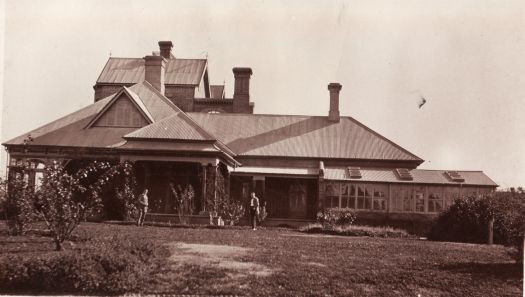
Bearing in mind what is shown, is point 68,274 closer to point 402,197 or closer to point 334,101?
point 402,197

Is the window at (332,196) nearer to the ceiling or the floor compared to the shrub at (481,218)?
nearer to the ceiling

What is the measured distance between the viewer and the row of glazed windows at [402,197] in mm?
31656

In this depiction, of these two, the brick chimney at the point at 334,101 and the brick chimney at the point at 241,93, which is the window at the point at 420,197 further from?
the brick chimney at the point at 241,93

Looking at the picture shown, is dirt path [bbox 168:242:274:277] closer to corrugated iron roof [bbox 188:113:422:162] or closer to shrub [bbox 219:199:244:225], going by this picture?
shrub [bbox 219:199:244:225]

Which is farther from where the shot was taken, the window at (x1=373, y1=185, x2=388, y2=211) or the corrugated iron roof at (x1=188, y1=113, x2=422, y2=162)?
the corrugated iron roof at (x1=188, y1=113, x2=422, y2=162)

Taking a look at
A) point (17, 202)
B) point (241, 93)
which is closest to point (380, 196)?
point (241, 93)

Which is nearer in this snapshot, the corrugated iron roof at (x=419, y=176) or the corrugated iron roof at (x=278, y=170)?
the corrugated iron roof at (x=419, y=176)

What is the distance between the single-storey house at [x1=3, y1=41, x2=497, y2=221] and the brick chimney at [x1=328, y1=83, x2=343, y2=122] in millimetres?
70

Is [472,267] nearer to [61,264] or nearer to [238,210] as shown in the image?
A: [61,264]

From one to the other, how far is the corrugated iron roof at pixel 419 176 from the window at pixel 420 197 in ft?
1.24

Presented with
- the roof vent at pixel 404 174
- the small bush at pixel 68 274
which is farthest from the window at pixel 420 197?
the small bush at pixel 68 274

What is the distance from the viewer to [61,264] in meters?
11.6

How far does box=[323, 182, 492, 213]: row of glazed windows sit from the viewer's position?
31656 mm

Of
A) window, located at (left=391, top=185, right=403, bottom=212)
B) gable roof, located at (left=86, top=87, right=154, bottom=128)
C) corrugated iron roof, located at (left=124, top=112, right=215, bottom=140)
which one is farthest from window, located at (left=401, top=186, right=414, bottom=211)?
gable roof, located at (left=86, top=87, right=154, bottom=128)
